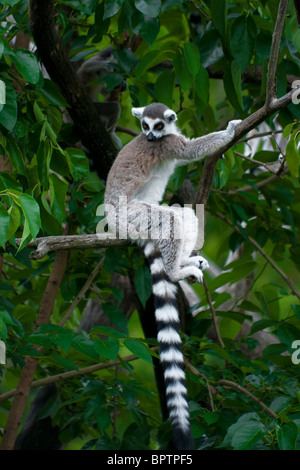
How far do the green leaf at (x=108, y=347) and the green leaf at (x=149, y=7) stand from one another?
6.04 ft

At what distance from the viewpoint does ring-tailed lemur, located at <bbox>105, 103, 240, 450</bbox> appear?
3375 millimetres

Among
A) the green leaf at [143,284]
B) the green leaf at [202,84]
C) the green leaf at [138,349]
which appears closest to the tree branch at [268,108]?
the green leaf at [202,84]

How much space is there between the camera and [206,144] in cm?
404

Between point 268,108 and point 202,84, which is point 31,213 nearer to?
point 268,108

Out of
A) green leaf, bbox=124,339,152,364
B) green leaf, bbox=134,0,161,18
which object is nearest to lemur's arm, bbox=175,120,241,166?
green leaf, bbox=134,0,161,18

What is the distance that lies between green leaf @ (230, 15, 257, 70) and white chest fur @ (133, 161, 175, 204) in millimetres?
1061

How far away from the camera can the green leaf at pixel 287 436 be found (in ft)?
9.30

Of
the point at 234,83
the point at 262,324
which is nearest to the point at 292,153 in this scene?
the point at 234,83

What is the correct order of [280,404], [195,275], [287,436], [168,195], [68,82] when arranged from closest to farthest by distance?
1. [287,436]
2. [280,404]
3. [195,275]
4. [68,82]
5. [168,195]

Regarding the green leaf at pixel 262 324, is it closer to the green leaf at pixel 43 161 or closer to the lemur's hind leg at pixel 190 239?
the lemur's hind leg at pixel 190 239

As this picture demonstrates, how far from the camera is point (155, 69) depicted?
17.0 ft

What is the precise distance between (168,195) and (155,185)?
37.9 inches

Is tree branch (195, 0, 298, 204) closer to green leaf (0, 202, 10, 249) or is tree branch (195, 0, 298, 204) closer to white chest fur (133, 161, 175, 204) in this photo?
white chest fur (133, 161, 175, 204)
